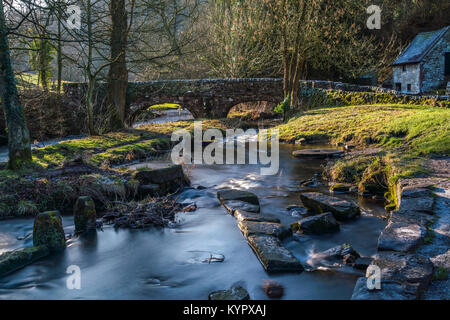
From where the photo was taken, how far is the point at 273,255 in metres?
5.80

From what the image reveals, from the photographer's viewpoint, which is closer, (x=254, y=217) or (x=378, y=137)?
(x=254, y=217)

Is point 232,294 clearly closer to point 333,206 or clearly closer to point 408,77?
point 333,206

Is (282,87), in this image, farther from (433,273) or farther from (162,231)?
(433,273)

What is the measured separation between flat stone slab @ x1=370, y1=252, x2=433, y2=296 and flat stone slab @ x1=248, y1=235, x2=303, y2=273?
1.22 metres

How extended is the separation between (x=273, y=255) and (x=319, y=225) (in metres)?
1.53

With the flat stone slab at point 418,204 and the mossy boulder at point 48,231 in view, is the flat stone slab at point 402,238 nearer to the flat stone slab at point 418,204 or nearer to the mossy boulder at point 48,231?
the flat stone slab at point 418,204

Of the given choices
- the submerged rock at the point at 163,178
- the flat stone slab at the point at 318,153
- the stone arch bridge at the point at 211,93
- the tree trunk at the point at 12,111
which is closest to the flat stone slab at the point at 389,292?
the submerged rock at the point at 163,178

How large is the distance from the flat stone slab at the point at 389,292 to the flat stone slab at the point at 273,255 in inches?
56.8

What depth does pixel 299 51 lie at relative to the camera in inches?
934

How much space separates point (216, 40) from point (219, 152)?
51.5 feet

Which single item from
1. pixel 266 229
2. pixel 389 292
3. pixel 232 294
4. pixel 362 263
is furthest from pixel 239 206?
pixel 389 292

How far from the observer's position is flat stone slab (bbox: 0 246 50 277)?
5.93 m

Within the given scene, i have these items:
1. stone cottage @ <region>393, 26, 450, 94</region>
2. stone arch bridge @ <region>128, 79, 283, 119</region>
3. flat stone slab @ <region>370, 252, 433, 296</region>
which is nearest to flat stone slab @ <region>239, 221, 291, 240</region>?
flat stone slab @ <region>370, 252, 433, 296</region>
